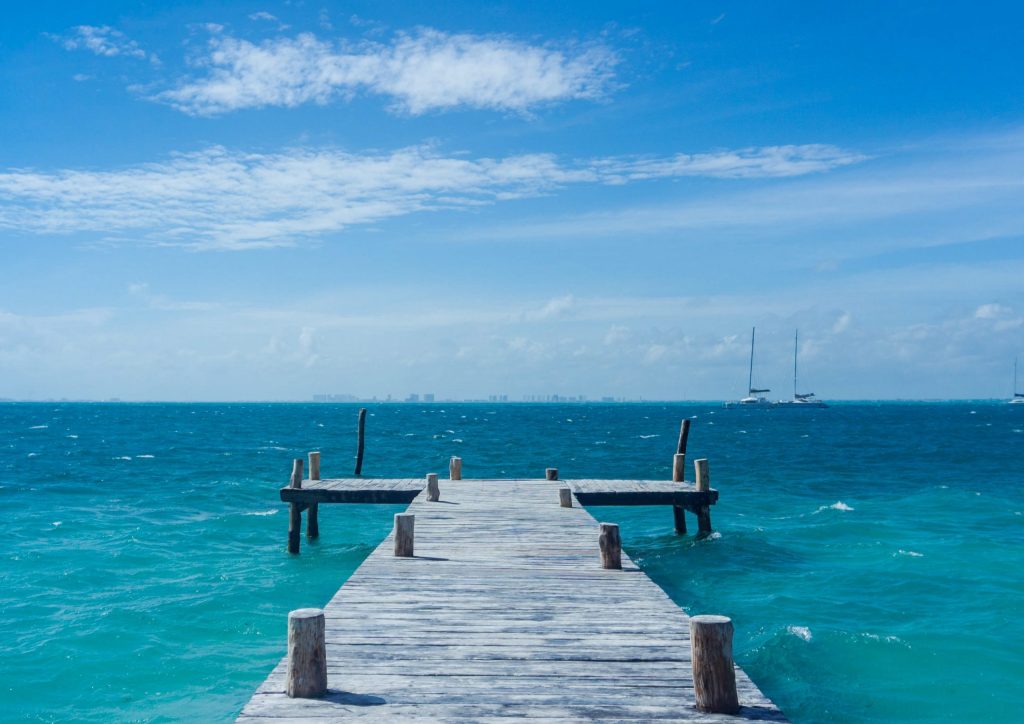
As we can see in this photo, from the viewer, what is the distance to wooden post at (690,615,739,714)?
243 inches

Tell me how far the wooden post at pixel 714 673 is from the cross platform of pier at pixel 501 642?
0.32 feet

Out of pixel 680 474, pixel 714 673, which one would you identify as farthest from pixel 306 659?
pixel 680 474

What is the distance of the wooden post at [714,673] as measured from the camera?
20.2 ft

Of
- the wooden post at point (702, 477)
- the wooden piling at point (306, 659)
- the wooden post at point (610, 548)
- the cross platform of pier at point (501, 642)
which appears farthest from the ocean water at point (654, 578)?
the wooden piling at point (306, 659)

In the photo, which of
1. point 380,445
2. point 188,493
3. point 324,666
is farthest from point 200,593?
point 380,445

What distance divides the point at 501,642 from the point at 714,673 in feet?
7.86

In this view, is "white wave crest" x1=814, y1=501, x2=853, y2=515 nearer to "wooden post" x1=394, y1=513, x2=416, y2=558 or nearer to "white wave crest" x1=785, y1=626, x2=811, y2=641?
"white wave crest" x1=785, y1=626, x2=811, y2=641

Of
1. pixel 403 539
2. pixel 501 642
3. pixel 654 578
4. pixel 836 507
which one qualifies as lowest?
pixel 654 578

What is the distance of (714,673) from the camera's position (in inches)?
244

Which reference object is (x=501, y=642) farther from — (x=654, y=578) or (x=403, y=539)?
(x=654, y=578)

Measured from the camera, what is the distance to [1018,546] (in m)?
23.2

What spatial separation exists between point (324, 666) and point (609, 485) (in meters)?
15.9

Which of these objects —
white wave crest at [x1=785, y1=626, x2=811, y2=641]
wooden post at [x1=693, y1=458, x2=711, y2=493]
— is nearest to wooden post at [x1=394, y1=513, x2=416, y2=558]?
white wave crest at [x1=785, y1=626, x2=811, y2=641]

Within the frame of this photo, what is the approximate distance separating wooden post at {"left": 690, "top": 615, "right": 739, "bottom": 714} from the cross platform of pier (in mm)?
97
